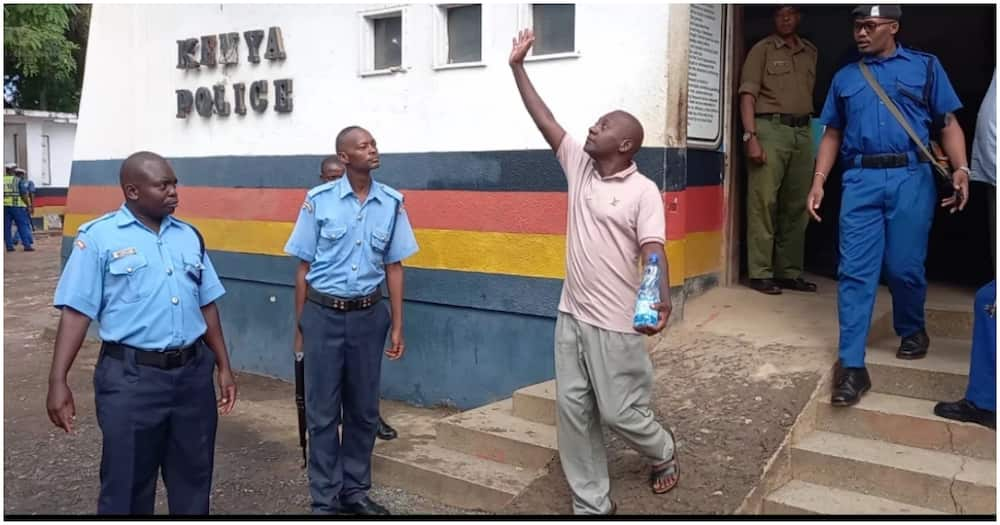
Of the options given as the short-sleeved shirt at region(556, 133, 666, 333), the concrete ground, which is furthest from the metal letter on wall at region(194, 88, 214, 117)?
the short-sleeved shirt at region(556, 133, 666, 333)

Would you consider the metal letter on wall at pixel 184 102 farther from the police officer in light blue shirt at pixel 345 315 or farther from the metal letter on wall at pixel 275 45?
the police officer in light blue shirt at pixel 345 315

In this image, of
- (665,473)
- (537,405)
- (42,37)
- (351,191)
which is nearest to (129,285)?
(351,191)

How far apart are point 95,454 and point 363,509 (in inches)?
91.1

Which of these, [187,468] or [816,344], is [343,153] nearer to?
[187,468]

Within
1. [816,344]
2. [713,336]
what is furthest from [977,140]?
[713,336]

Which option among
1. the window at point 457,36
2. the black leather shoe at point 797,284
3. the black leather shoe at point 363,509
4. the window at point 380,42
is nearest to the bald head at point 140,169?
the black leather shoe at point 363,509

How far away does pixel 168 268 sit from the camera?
3391 mm

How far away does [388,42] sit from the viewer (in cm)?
660

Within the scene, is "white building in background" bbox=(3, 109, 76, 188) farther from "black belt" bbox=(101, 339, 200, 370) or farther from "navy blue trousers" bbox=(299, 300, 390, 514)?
"black belt" bbox=(101, 339, 200, 370)

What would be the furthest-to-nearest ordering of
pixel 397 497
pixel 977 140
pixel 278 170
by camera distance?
pixel 278 170 < pixel 397 497 < pixel 977 140

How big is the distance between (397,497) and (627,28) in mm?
2983

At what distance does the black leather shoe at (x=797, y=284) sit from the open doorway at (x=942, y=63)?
17.2 inches

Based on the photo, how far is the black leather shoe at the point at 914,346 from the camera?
4.47 m

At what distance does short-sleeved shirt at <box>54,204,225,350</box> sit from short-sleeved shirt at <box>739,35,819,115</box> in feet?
12.6
